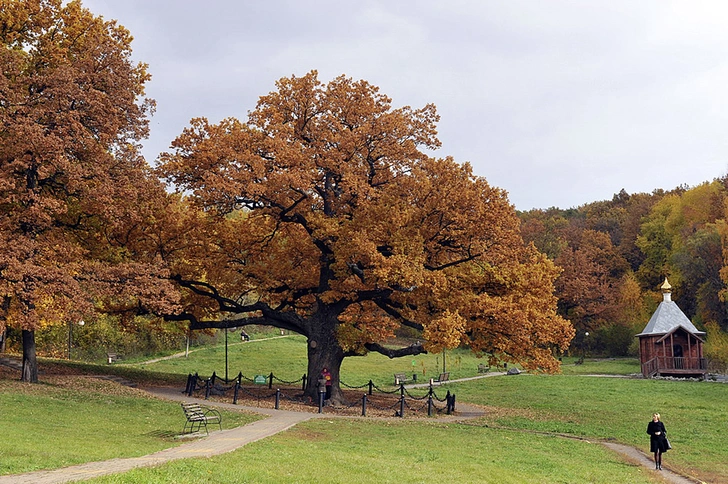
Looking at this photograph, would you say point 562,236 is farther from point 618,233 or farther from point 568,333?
point 568,333

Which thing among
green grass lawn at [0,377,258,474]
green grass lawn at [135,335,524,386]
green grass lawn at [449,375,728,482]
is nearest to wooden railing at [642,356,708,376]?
green grass lawn at [449,375,728,482]

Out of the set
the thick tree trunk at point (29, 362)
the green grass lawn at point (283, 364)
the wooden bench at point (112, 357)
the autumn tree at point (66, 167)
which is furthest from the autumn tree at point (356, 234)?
the wooden bench at point (112, 357)

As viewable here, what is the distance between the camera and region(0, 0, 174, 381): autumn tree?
24.6 metres

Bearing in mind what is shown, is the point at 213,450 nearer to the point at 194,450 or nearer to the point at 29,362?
the point at 194,450

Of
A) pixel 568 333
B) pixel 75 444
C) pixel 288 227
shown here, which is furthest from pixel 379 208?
pixel 75 444

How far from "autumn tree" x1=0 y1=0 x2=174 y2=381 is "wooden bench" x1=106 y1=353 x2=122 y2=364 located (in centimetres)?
1752

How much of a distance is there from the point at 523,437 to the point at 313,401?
1000cm

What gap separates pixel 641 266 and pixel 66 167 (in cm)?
6679

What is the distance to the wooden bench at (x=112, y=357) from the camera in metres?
45.8

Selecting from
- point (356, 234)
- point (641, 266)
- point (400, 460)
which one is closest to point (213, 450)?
point (400, 460)

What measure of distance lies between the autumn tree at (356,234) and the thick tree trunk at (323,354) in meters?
0.06

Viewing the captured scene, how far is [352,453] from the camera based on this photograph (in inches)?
680

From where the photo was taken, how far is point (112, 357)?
4669 cm

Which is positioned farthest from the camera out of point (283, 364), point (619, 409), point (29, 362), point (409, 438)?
point (283, 364)
